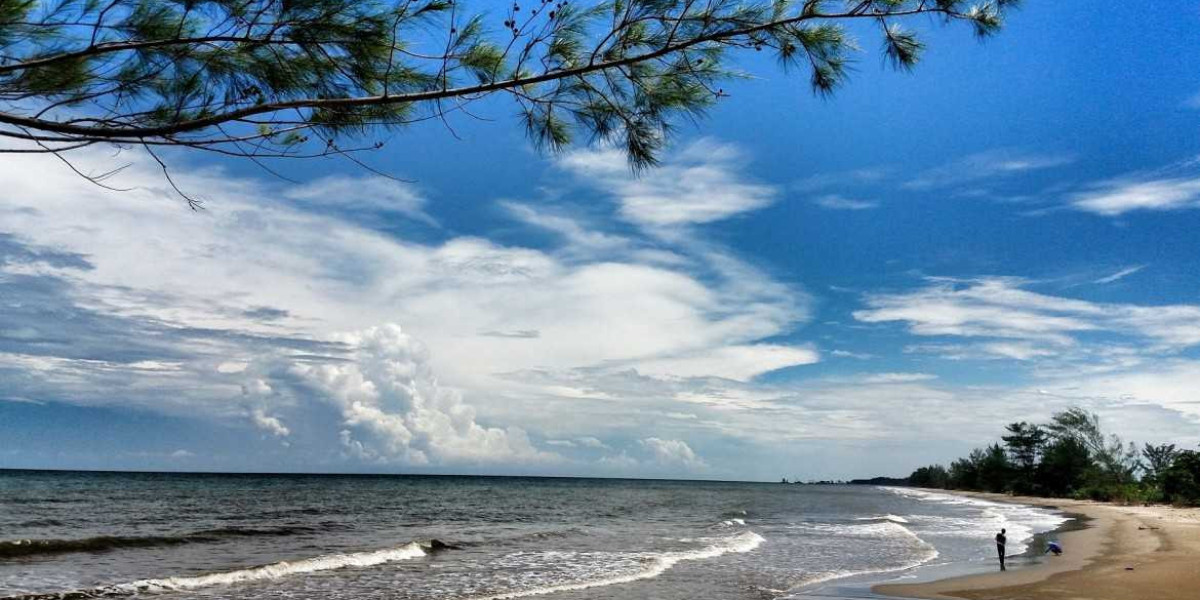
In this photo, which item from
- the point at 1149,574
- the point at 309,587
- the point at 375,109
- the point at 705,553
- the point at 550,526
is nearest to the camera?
the point at 375,109

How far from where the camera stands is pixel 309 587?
14.2m

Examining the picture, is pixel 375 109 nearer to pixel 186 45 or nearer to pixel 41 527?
pixel 186 45

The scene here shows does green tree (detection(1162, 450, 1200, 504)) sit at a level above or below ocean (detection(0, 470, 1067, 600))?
above

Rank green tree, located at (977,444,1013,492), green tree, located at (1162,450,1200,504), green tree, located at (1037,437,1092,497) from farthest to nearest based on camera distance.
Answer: green tree, located at (977,444,1013,492), green tree, located at (1037,437,1092,497), green tree, located at (1162,450,1200,504)

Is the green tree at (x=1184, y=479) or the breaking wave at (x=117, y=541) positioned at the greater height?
the green tree at (x=1184, y=479)

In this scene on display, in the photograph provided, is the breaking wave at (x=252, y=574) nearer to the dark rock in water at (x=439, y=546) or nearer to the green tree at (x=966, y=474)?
the dark rock in water at (x=439, y=546)

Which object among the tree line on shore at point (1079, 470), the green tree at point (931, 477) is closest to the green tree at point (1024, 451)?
the tree line on shore at point (1079, 470)

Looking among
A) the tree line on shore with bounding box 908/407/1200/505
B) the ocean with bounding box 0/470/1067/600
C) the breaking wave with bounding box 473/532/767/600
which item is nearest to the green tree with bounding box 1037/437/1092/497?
the tree line on shore with bounding box 908/407/1200/505

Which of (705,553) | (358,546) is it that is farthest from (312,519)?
(705,553)

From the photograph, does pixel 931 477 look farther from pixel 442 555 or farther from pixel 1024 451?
pixel 442 555

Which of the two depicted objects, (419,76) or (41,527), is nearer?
(419,76)

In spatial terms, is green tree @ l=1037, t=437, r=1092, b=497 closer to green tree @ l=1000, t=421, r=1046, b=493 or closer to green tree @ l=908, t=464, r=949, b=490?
green tree @ l=1000, t=421, r=1046, b=493

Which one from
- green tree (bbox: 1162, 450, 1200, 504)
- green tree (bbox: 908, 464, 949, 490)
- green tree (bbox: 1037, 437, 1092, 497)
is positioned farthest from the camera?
green tree (bbox: 908, 464, 949, 490)

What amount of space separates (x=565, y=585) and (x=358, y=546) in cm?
1005
